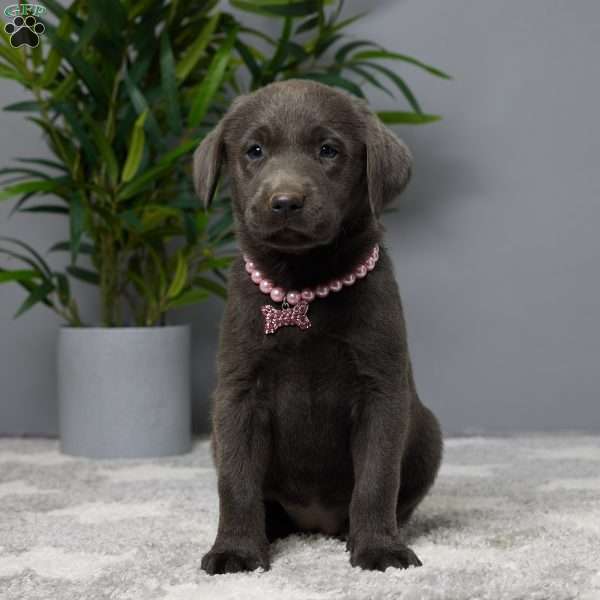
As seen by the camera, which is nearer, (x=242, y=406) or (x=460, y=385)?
(x=242, y=406)

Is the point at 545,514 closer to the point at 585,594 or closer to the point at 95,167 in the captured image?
the point at 585,594

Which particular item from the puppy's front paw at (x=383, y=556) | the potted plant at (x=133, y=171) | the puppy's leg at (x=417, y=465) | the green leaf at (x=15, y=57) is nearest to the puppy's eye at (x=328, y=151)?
the puppy's leg at (x=417, y=465)

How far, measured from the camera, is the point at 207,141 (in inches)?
66.1

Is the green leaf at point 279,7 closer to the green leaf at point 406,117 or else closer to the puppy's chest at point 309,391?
the green leaf at point 406,117

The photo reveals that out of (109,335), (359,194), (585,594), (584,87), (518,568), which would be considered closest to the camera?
(585,594)

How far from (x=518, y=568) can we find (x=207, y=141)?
88cm

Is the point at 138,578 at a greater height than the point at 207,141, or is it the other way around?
the point at 207,141

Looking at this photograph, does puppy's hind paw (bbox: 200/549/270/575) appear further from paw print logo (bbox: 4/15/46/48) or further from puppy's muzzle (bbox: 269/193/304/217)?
paw print logo (bbox: 4/15/46/48)

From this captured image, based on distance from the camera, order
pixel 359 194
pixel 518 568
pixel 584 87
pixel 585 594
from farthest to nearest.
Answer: pixel 584 87 → pixel 359 194 → pixel 518 568 → pixel 585 594

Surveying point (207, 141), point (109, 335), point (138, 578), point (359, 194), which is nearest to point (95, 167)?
point (109, 335)

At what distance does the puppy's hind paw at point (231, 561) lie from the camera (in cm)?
148

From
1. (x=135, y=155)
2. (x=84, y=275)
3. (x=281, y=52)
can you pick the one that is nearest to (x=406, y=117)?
(x=281, y=52)

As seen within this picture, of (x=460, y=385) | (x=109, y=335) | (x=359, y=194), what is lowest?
(x=460, y=385)

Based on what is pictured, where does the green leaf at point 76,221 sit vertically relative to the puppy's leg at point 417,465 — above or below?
above
